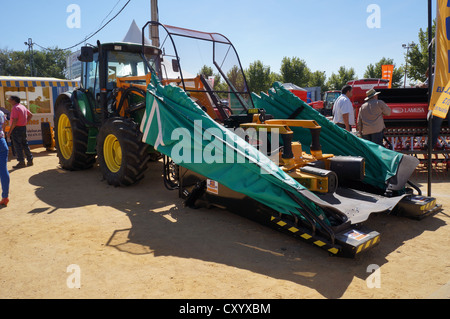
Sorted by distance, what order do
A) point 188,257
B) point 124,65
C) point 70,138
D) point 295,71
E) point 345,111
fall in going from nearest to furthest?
point 188,257
point 124,65
point 345,111
point 70,138
point 295,71

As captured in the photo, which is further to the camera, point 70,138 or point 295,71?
point 295,71

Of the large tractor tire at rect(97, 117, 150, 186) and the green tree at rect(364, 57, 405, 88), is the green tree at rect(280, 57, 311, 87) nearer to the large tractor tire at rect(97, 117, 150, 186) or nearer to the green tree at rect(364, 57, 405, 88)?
the green tree at rect(364, 57, 405, 88)

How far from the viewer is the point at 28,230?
436cm

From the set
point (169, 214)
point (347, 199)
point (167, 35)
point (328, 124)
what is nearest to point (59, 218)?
point (169, 214)

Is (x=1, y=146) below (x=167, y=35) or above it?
below

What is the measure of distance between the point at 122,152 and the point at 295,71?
3432cm

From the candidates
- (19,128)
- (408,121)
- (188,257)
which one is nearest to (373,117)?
(408,121)

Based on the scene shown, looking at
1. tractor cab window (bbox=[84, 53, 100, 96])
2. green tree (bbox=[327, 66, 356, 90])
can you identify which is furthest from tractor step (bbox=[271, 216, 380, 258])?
green tree (bbox=[327, 66, 356, 90])

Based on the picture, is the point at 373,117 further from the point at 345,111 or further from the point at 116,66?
the point at 116,66

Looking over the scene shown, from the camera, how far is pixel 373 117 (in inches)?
269

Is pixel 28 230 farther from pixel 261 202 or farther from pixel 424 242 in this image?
pixel 424 242

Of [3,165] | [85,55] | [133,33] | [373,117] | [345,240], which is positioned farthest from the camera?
[133,33]

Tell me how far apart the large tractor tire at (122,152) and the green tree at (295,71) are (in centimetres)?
3351
